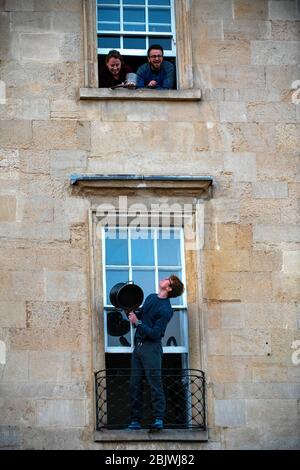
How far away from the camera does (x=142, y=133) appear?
21.9 metres

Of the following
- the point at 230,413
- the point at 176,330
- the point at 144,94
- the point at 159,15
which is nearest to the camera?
the point at 230,413

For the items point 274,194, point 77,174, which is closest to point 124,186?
point 77,174

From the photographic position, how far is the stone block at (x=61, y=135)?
21719mm

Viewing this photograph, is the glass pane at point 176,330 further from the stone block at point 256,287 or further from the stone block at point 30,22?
the stone block at point 30,22

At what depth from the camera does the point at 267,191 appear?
21.8m

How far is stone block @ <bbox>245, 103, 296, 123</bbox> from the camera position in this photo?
72.5 feet

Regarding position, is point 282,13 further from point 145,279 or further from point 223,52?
point 145,279

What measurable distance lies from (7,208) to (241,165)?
3059mm

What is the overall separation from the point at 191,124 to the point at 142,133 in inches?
25.7

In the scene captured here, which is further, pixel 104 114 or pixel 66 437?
pixel 104 114

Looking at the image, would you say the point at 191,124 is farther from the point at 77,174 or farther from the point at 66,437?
the point at 66,437

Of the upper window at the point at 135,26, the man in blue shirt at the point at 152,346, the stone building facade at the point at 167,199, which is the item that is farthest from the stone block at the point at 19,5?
the man in blue shirt at the point at 152,346

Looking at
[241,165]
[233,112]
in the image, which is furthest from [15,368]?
[233,112]
